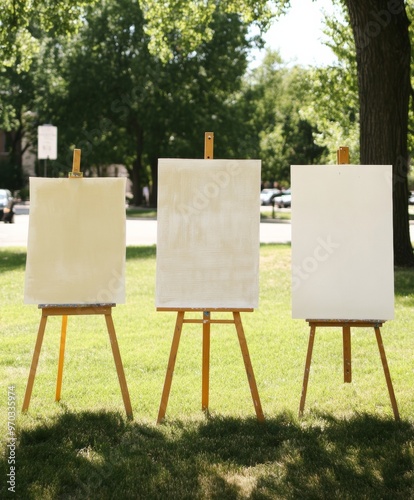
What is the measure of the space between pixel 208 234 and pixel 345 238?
1.05 m

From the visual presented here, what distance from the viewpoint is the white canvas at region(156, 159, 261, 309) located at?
5414 millimetres

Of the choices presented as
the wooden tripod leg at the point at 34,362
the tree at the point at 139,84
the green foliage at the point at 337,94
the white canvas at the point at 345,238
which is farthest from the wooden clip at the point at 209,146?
the tree at the point at 139,84

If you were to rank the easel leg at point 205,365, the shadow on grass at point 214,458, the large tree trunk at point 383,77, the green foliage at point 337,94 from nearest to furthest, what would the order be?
the shadow on grass at point 214,458 < the easel leg at point 205,365 < the large tree trunk at point 383,77 < the green foliage at point 337,94

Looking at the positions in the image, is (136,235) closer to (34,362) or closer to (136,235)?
(136,235)

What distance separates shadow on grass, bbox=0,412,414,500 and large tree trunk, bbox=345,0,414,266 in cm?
760

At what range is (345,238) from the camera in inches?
219

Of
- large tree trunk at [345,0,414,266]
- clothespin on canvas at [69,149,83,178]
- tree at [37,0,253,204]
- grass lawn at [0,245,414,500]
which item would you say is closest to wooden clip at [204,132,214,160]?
clothespin on canvas at [69,149,83,178]

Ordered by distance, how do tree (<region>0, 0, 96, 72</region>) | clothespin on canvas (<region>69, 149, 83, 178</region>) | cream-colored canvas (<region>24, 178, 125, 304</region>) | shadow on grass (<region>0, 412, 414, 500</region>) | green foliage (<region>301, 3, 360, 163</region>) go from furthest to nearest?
1. green foliage (<region>301, 3, 360, 163</region>)
2. tree (<region>0, 0, 96, 72</region>)
3. clothespin on canvas (<region>69, 149, 83, 178</region>)
4. cream-colored canvas (<region>24, 178, 125, 304</region>)
5. shadow on grass (<region>0, 412, 414, 500</region>)

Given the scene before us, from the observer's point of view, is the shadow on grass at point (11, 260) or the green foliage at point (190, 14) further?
the green foliage at point (190, 14)

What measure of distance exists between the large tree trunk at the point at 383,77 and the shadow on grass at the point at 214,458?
7.60 meters

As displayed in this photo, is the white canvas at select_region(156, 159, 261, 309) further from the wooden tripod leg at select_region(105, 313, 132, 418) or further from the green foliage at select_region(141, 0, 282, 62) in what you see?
the green foliage at select_region(141, 0, 282, 62)

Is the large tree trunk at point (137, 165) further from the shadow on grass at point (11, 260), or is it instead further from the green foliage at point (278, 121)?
the shadow on grass at point (11, 260)

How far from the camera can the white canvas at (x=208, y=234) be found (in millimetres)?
5414

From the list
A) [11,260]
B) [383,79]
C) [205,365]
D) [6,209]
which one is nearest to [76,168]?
[205,365]
